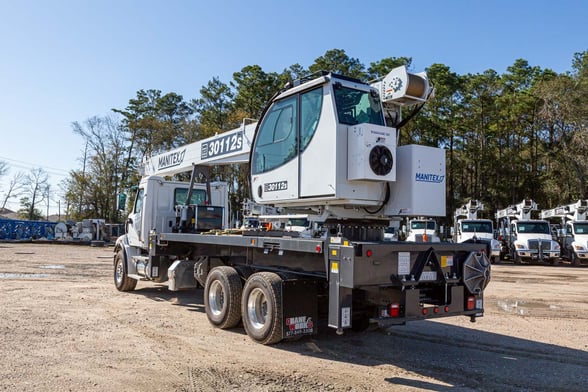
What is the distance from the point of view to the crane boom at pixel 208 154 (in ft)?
29.2

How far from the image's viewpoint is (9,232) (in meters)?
40.0

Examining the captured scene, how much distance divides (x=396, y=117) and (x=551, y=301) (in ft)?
26.4

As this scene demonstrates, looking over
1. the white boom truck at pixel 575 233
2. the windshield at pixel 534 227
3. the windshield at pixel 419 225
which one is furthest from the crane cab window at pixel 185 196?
the white boom truck at pixel 575 233

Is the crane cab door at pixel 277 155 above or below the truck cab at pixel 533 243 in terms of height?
above

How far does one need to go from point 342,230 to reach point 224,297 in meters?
2.38

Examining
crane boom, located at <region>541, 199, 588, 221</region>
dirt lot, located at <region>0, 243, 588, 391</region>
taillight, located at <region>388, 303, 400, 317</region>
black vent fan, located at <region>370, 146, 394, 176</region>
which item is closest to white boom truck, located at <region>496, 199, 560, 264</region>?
crane boom, located at <region>541, 199, 588, 221</region>

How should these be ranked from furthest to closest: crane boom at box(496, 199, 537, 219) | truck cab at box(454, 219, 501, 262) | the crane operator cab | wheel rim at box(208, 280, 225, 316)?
crane boom at box(496, 199, 537, 219) → truck cab at box(454, 219, 501, 262) → wheel rim at box(208, 280, 225, 316) → the crane operator cab

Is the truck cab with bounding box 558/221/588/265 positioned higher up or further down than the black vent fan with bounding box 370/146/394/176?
further down

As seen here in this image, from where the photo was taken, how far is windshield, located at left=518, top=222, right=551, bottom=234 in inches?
1069

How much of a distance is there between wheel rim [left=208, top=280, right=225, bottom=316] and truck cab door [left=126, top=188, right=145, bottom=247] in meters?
3.84

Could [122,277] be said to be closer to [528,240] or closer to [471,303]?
[471,303]

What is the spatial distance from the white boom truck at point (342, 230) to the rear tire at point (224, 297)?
0.02 meters

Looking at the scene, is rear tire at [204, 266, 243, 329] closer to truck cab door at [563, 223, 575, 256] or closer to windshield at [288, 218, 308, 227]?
windshield at [288, 218, 308, 227]

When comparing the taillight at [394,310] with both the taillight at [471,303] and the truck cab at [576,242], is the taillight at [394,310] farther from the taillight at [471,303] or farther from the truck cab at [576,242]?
the truck cab at [576,242]
